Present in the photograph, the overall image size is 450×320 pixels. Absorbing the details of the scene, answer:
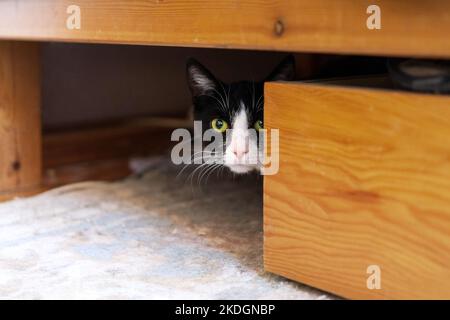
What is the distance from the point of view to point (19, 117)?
1.68 metres

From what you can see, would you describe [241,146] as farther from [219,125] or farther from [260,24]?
[260,24]

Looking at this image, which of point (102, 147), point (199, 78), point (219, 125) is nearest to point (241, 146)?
point (219, 125)

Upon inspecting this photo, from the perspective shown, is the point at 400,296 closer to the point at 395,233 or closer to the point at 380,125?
the point at 395,233

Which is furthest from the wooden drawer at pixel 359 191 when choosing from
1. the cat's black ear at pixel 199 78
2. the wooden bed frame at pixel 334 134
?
the cat's black ear at pixel 199 78

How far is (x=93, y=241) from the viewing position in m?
1.25

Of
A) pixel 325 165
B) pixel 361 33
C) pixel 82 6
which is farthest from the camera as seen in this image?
pixel 82 6

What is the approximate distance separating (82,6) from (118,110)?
118cm

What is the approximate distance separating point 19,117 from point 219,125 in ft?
2.20

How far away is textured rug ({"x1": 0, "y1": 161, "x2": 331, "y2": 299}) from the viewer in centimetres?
99

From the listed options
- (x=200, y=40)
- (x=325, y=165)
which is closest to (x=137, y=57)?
(x=200, y=40)

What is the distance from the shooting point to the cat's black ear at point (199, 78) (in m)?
1.35

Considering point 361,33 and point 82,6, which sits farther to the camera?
point 82,6

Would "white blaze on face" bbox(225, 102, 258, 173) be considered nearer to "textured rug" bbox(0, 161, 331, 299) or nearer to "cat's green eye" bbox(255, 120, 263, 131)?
"cat's green eye" bbox(255, 120, 263, 131)

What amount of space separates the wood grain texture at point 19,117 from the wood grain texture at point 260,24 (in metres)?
0.34
